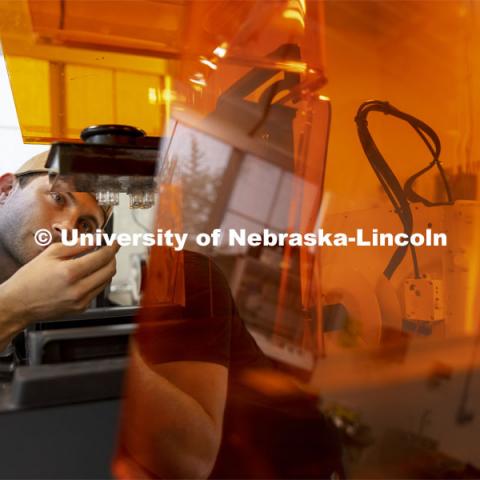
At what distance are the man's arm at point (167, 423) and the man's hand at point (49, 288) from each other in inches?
5.1

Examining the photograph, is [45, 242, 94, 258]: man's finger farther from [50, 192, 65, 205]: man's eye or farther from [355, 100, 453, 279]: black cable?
[355, 100, 453, 279]: black cable

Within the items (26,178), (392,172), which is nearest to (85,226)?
(26,178)

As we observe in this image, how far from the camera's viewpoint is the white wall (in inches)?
30.2

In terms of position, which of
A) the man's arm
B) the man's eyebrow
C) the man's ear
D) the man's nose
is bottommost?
the man's arm

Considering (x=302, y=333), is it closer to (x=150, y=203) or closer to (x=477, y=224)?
(x=150, y=203)

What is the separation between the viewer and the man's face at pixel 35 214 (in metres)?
0.74

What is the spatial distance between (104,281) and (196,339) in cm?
19

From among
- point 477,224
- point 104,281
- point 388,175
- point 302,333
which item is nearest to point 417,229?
point 388,175

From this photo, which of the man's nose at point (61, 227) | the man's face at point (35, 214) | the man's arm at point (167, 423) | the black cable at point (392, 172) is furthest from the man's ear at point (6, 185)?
the black cable at point (392, 172)

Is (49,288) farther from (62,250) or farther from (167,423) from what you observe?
(167,423)

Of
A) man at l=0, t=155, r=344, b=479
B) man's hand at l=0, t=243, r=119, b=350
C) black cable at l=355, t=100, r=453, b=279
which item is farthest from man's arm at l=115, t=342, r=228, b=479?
black cable at l=355, t=100, r=453, b=279

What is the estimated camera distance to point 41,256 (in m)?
0.72

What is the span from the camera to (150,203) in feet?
2.50

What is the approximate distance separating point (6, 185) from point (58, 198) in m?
0.11
